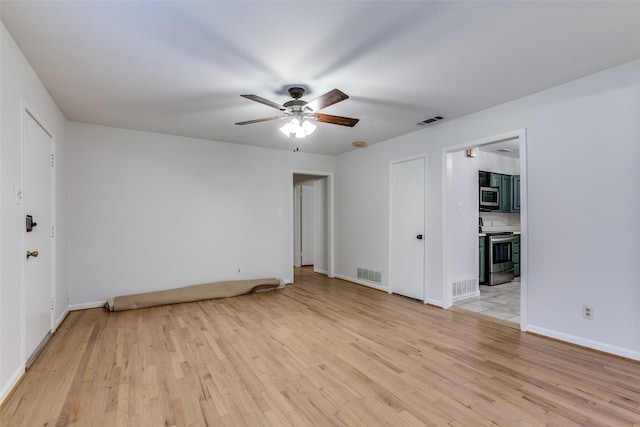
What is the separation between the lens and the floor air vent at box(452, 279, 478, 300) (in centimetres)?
453

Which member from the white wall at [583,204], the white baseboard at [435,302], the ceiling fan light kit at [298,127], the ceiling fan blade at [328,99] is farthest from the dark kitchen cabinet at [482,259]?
the ceiling fan blade at [328,99]

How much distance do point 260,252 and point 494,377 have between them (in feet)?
12.9

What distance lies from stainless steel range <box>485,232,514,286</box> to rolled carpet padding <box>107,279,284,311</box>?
12.3 feet

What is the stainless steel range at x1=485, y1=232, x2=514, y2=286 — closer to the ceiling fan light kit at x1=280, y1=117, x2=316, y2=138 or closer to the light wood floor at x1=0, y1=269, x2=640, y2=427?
the light wood floor at x1=0, y1=269, x2=640, y2=427

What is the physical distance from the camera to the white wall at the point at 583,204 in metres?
2.57

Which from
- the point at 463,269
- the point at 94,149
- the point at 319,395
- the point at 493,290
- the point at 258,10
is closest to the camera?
the point at 258,10

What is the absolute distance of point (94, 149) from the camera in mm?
4148

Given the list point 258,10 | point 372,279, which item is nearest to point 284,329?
point 372,279

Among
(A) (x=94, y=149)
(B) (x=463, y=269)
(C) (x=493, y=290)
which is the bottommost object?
(C) (x=493, y=290)

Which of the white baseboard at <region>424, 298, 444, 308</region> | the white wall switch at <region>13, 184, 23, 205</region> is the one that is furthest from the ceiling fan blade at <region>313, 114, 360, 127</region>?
the white baseboard at <region>424, 298, 444, 308</region>

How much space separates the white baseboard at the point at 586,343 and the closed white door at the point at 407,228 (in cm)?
152

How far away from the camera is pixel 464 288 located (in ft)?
15.3

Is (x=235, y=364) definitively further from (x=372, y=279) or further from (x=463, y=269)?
(x=463, y=269)

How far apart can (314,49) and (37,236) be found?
118 inches
